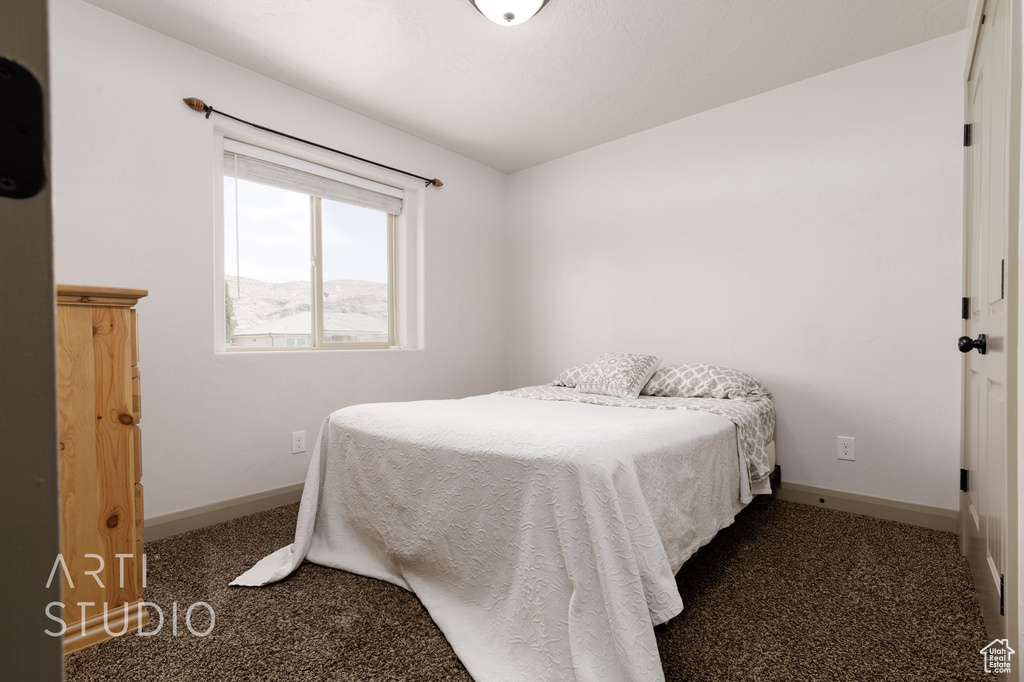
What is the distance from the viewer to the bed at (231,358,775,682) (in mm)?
1178

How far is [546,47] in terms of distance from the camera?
91.1 inches

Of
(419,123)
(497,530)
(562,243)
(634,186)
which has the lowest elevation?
(497,530)

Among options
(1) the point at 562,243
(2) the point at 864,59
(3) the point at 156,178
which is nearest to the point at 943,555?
(2) the point at 864,59

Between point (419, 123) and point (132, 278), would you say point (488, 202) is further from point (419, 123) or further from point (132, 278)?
point (132, 278)

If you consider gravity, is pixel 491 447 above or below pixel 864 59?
below

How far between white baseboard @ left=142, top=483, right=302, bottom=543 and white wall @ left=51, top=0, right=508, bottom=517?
0.04 meters

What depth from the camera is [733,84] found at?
2.68 meters

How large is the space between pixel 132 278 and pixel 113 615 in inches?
53.1

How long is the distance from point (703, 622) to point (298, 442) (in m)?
2.14

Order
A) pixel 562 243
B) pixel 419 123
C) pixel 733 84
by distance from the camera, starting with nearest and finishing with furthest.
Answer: pixel 733 84
pixel 419 123
pixel 562 243

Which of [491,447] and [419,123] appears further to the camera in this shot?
[419,123]

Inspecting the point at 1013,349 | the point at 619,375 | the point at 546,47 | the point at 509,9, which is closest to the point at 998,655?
the point at 1013,349

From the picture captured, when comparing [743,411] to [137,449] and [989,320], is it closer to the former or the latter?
[989,320]

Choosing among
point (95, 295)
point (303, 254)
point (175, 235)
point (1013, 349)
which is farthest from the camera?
point (303, 254)
